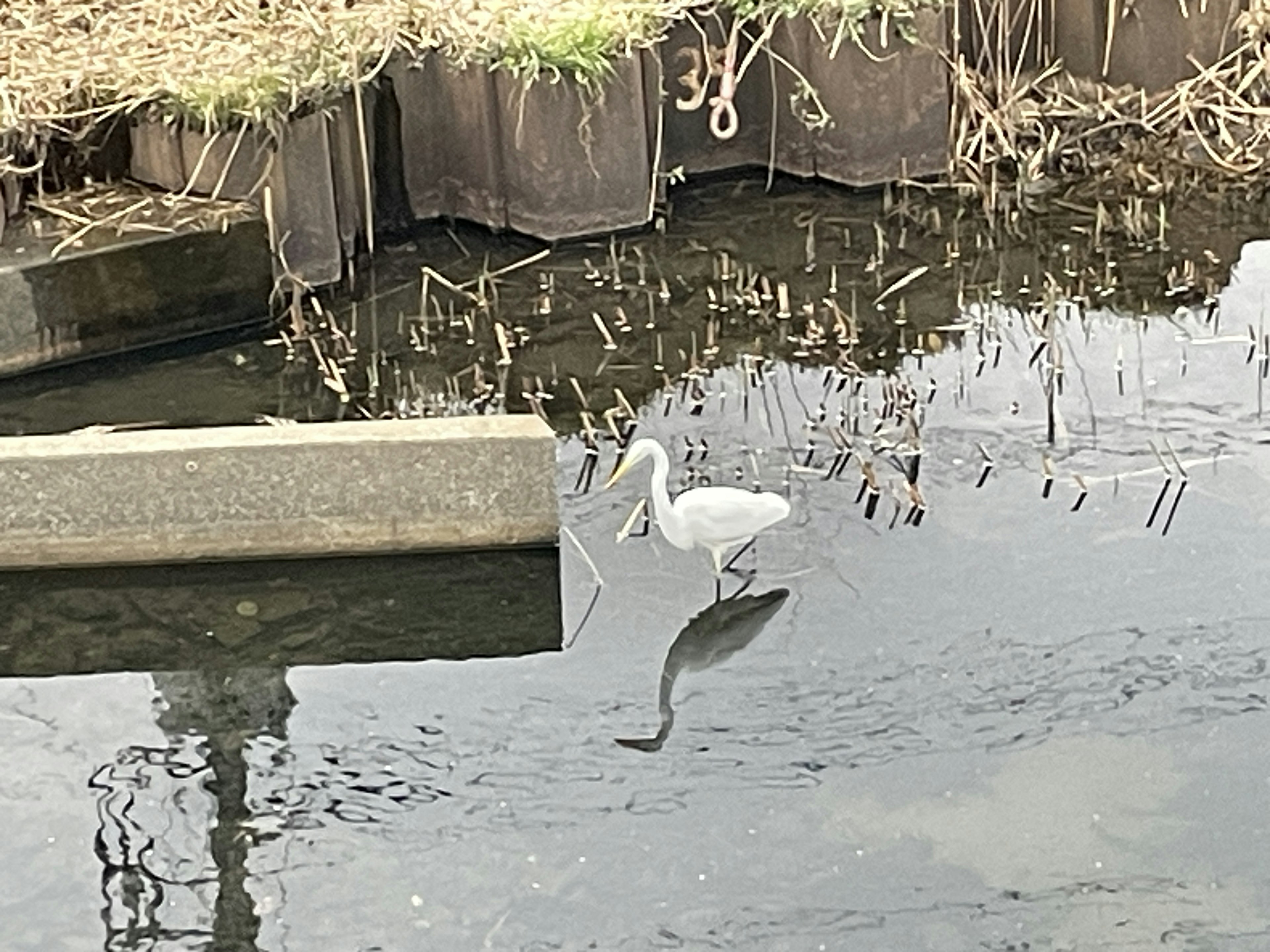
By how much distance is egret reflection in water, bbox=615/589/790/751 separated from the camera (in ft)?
19.2

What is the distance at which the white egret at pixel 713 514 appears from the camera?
6.13 m

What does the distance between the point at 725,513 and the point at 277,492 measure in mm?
1305

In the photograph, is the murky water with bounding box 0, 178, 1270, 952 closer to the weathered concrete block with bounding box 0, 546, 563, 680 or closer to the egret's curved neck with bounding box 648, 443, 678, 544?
the weathered concrete block with bounding box 0, 546, 563, 680

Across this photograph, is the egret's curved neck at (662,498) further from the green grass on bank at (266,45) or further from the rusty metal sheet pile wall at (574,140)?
the green grass on bank at (266,45)

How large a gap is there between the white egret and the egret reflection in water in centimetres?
15

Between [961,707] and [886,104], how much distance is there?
4581 millimetres

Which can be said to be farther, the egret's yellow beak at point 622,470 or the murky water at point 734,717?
the egret's yellow beak at point 622,470

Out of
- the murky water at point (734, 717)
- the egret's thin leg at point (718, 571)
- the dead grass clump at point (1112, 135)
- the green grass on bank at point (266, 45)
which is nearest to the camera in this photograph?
the murky water at point (734, 717)

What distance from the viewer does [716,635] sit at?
19.9 ft

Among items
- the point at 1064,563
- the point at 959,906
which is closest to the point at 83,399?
the point at 1064,563

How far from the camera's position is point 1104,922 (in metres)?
4.77

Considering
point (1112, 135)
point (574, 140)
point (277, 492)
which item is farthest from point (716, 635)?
point (1112, 135)

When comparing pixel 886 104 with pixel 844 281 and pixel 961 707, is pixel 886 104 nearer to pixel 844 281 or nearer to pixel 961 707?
pixel 844 281

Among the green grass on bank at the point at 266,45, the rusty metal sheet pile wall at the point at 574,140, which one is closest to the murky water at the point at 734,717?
the rusty metal sheet pile wall at the point at 574,140
